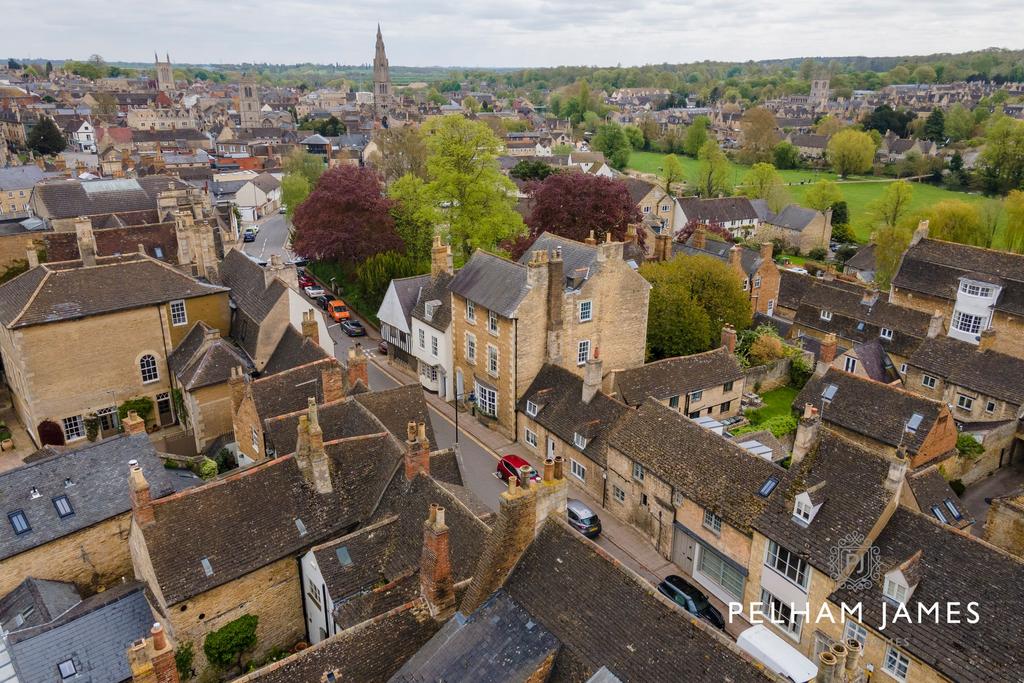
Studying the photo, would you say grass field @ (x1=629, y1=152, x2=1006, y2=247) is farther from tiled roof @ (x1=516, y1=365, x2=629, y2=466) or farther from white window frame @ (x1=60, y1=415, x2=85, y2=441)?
white window frame @ (x1=60, y1=415, x2=85, y2=441)

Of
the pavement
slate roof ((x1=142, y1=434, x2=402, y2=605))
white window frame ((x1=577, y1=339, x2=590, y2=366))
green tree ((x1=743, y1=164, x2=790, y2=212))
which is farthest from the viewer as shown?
green tree ((x1=743, y1=164, x2=790, y2=212))

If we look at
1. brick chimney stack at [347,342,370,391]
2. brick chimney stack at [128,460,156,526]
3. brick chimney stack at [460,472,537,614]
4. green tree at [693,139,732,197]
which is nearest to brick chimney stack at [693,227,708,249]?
brick chimney stack at [347,342,370,391]

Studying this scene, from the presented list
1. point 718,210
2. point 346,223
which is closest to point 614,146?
point 718,210

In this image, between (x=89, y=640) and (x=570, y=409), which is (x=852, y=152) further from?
(x=89, y=640)

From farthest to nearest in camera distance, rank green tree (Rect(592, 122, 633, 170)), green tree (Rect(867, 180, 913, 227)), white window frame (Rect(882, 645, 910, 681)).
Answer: green tree (Rect(592, 122, 633, 170))
green tree (Rect(867, 180, 913, 227))
white window frame (Rect(882, 645, 910, 681))

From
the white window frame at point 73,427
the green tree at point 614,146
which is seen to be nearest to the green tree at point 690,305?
→ the white window frame at point 73,427

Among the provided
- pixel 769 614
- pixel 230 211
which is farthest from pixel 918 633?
pixel 230 211

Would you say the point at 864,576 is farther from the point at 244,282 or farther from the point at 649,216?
the point at 649,216
